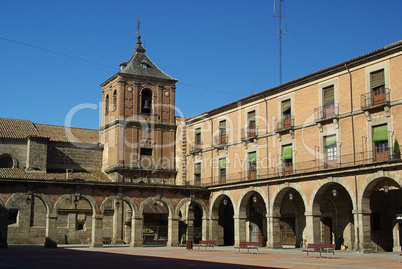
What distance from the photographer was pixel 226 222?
4397 centimetres

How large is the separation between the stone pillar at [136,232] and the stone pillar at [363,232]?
16.2 m

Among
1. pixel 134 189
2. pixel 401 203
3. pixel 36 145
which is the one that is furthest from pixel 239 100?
pixel 36 145

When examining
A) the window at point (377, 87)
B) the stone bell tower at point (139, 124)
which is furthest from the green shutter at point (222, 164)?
the window at point (377, 87)

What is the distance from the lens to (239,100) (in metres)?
40.4

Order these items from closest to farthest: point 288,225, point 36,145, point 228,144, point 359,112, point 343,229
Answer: point 359,112, point 343,229, point 288,225, point 228,144, point 36,145

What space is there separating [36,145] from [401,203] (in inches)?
1175

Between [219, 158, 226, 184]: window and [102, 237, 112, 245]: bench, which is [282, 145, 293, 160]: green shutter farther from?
[102, 237, 112, 245]: bench

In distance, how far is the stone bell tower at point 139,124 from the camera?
46281 mm

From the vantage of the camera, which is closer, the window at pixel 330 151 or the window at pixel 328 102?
the window at pixel 330 151

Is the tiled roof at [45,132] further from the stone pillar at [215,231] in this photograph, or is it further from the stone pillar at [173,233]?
the stone pillar at [215,231]

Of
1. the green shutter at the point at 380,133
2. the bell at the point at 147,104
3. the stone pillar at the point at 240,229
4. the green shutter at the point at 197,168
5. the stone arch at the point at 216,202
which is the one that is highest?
the bell at the point at 147,104

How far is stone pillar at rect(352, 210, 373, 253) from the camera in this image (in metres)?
28.5

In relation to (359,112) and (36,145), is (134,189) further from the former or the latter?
(359,112)

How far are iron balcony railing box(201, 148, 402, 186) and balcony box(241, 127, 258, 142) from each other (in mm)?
2464
